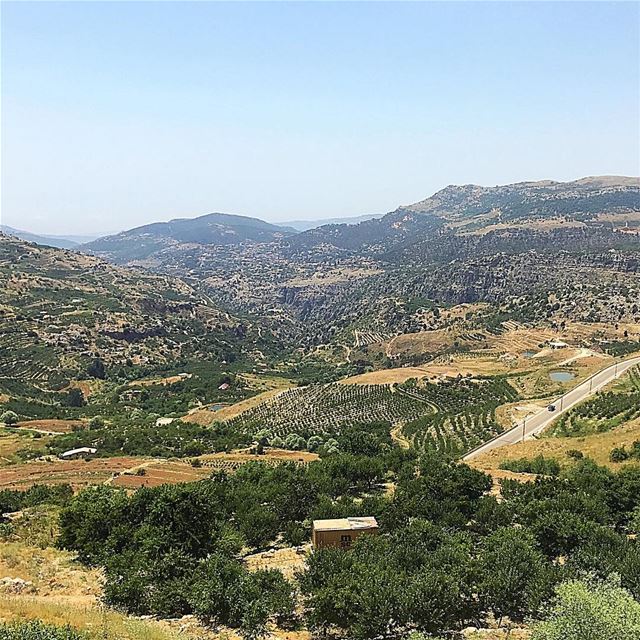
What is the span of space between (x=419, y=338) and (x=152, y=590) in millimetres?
163063

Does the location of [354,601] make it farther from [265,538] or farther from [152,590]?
[265,538]

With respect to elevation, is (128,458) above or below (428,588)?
below

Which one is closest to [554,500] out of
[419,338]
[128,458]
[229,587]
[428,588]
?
[428,588]

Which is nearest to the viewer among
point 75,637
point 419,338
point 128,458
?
point 75,637

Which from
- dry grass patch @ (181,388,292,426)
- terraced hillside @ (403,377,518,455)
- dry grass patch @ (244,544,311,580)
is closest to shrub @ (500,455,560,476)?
terraced hillside @ (403,377,518,455)

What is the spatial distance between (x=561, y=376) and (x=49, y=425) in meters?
91.3

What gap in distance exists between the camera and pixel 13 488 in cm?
4728

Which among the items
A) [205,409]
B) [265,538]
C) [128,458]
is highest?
[265,538]

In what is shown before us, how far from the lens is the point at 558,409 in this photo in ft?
261

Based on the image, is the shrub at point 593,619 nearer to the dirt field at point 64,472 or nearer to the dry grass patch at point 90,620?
the dry grass patch at point 90,620

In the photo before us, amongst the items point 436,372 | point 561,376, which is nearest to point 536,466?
point 561,376

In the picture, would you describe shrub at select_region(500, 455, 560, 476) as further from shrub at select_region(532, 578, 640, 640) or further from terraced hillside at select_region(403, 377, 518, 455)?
shrub at select_region(532, 578, 640, 640)

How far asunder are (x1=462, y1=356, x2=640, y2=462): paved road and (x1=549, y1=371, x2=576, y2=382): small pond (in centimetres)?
475

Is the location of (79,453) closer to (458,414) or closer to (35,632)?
(458,414)
